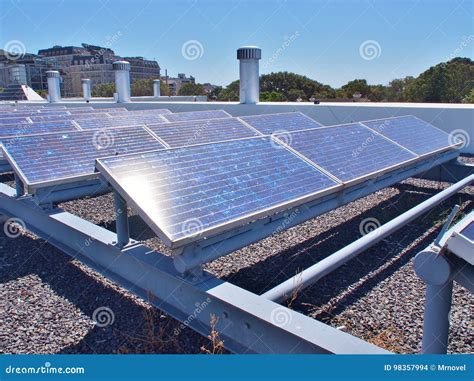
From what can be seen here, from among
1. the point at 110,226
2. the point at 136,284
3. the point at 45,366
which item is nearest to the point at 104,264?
the point at 136,284

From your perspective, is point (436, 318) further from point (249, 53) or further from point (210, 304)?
point (249, 53)

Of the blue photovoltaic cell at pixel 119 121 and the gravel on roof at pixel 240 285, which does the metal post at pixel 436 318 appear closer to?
the gravel on roof at pixel 240 285

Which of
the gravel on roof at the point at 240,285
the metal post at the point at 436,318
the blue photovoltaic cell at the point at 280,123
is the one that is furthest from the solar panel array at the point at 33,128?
the metal post at the point at 436,318

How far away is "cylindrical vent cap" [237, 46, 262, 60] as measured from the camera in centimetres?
1422

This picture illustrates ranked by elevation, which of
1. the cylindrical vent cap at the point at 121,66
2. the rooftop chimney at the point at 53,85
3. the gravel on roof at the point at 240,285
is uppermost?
the cylindrical vent cap at the point at 121,66

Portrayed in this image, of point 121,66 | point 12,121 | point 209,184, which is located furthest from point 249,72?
point 209,184

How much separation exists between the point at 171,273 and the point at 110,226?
3.53 metres

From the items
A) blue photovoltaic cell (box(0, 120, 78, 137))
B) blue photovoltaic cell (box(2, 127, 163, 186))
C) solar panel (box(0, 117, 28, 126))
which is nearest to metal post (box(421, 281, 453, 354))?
blue photovoltaic cell (box(2, 127, 163, 186))

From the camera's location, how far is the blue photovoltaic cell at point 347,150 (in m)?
5.54

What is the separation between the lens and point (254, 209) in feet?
12.8

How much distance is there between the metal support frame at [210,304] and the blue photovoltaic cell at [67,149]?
1.09m

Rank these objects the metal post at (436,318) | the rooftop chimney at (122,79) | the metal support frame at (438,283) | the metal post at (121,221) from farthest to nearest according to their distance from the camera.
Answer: the rooftop chimney at (122,79) < the metal post at (121,221) < the metal post at (436,318) < the metal support frame at (438,283)

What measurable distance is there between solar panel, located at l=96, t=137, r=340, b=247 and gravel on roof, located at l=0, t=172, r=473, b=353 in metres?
1.09

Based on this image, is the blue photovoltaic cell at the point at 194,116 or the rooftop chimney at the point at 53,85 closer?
the blue photovoltaic cell at the point at 194,116
